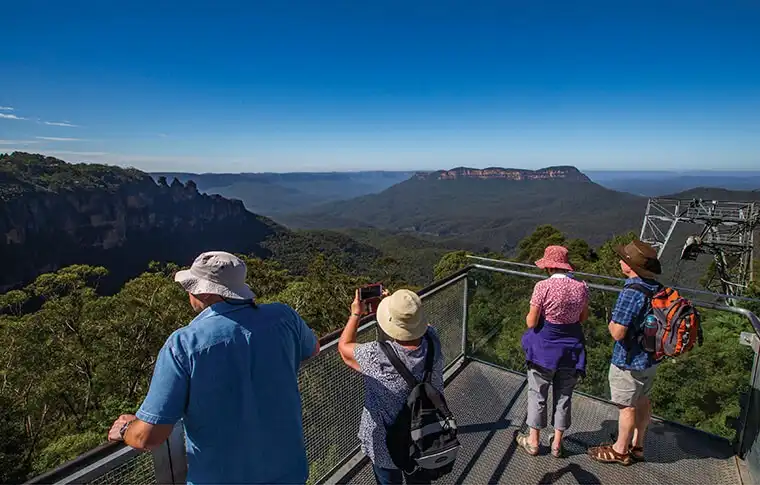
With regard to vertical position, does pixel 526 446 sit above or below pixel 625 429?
below

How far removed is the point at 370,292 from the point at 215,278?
33.8 inches

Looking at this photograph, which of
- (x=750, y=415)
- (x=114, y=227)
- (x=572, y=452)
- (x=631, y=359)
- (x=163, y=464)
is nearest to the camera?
(x=163, y=464)

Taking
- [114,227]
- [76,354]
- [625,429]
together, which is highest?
[625,429]

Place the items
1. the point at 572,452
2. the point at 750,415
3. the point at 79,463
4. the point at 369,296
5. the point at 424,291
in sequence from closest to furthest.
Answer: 1. the point at 79,463
2. the point at 369,296
3. the point at 750,415
4. the point at 572,452
5. the point at 424,291

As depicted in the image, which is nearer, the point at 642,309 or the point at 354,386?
the point at 642,309

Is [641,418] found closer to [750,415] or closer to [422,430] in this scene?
[750,415]

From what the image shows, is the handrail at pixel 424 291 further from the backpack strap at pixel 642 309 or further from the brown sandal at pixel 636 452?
the brown sandal at pixel 636 452

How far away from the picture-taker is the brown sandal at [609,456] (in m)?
2.71

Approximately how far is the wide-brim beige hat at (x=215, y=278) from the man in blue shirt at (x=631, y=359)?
2.11 m

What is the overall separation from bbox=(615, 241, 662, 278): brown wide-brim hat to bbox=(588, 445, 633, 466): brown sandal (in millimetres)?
1224

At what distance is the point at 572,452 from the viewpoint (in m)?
2.85

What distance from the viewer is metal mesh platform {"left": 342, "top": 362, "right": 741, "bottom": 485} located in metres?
2.62

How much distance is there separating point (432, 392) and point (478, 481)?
1.27 m

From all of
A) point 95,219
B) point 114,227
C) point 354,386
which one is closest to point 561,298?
point 354,386
